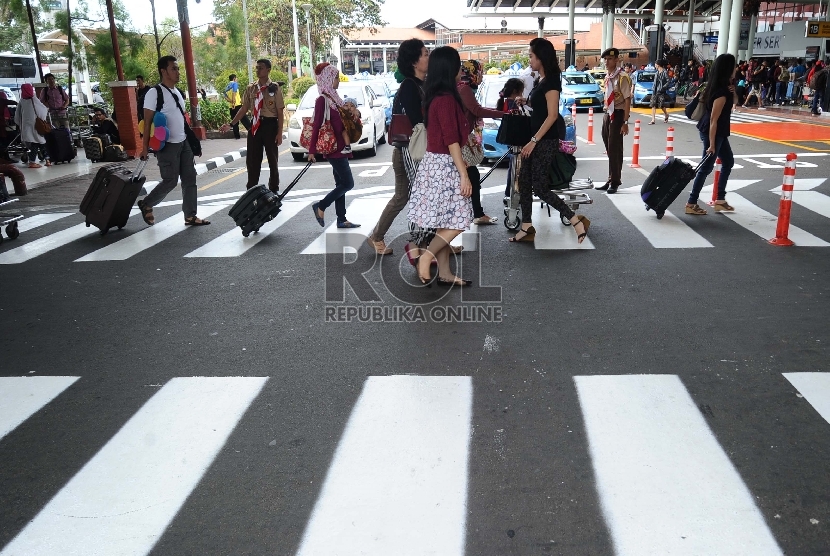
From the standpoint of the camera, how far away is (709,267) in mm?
6719

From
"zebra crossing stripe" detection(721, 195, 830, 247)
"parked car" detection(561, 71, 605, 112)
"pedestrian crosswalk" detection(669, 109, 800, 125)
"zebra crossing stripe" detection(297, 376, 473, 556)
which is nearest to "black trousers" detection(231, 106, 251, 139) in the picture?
"zebra crossing stripe" detection(721, 195, 830, 247)

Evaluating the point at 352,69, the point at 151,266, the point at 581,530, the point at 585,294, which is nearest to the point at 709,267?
the point at 585,294

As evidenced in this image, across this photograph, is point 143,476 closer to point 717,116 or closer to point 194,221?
point 194,221

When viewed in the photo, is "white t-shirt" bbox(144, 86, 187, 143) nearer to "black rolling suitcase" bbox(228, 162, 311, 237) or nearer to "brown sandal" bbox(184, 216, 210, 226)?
"brown sandal" bbox(184, 216, 210, 226)

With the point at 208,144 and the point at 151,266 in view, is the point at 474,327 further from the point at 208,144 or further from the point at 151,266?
the point at 208,144

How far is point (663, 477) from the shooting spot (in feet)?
11.0

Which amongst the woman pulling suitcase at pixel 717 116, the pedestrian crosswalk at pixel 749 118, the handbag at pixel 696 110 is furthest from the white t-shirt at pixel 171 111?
the pedestrian crosswalk at pixel 749 118

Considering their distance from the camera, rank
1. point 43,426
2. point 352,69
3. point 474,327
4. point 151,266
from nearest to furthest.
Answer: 1. point 43,426
2. point 474,327
3. point 151,266
4. point 352,69

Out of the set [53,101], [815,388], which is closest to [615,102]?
[815,388]

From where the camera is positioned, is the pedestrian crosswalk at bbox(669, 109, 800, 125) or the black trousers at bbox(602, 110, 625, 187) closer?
the black trousers at bbox(602, 110, 625, 187)

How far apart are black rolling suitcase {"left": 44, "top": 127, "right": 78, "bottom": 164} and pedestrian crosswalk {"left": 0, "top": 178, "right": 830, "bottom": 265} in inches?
239

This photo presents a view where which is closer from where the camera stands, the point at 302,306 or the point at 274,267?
the point at 302,306

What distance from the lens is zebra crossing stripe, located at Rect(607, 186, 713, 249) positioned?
7621 millimetres

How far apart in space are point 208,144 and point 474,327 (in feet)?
52.5
